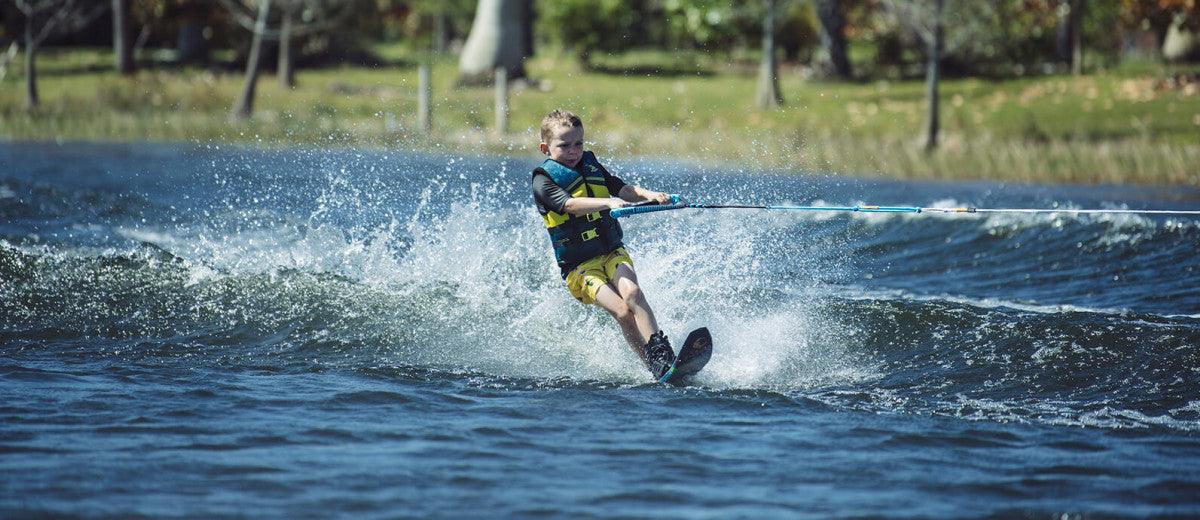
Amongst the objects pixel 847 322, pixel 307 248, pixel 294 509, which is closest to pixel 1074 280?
pixel 847 322

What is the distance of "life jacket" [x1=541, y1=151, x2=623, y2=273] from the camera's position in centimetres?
840

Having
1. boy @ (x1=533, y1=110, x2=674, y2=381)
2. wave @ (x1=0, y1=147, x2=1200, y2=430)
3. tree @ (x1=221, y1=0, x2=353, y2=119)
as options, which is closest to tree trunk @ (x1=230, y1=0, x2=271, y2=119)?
tree @ (x1=221, y1=0, x2=353, y2=119)

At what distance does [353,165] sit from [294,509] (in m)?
13.2

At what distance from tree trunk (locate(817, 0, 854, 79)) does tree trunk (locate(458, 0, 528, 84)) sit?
692cm

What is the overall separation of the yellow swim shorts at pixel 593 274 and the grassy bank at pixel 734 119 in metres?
11.5

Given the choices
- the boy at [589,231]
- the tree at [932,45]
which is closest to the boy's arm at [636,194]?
the boy at [589,231]

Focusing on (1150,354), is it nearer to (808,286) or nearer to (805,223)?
(808,286)

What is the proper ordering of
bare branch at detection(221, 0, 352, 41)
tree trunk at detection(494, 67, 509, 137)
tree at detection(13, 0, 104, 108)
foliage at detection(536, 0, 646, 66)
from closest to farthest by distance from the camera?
tree trunk at detection(494, 67, 509, 137)
tree at detection(13, 0, 104, 108)
bare branch at detection(221, 0, 352, 41)
foliage at detection(536, 0, 646, 66)

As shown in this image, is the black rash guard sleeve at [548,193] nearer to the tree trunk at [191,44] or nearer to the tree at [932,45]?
the tree at [932,45]

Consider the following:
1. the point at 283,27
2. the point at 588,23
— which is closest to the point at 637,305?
the point at 283,27

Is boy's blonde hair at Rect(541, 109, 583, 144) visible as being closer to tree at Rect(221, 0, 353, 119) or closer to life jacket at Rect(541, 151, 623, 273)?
life jacket at Rect(541, 151, 623, 273)

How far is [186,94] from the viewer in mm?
28734

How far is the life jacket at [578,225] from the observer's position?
8.40m

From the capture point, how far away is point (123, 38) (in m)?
35.4
